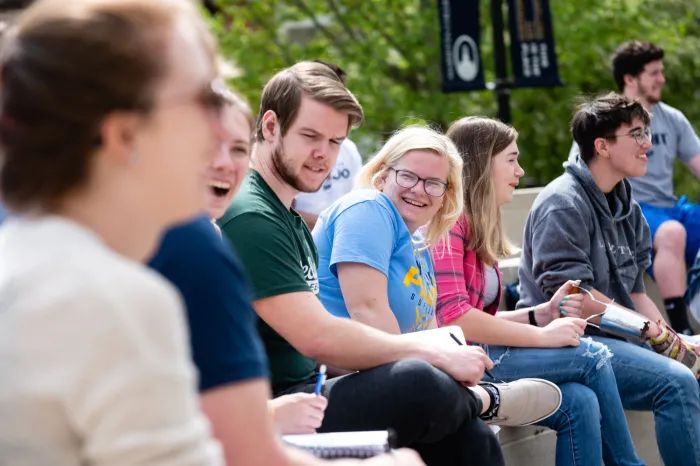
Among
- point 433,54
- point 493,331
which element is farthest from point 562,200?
point 433,54

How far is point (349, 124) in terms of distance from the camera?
141 inches

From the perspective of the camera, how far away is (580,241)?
5004mm

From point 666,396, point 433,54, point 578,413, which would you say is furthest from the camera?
point 433,54

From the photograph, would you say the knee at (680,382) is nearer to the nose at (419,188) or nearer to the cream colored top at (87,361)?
the nose at (419,188)

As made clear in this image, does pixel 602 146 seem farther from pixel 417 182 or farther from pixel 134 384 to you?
pixel 134 384

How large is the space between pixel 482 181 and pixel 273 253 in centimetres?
202

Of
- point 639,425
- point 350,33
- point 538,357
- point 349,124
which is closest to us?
point 349,124

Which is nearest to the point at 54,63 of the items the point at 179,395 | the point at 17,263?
the point at 17,263

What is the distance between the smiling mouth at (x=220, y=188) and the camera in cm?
287

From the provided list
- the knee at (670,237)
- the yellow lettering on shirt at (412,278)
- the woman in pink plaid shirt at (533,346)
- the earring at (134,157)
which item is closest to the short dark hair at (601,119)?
the woman in pink plaid shirt at (533,346)

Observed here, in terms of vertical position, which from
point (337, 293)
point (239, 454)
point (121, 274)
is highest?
point (121, 274)

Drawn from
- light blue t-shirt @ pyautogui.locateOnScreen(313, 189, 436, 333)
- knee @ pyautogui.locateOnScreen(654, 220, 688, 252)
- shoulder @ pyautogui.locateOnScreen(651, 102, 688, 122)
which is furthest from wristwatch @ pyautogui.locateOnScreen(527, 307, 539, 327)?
shoulder @ pyautogui.locateOnScreen(651, 102, 688, 122)

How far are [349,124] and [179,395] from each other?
2.46m

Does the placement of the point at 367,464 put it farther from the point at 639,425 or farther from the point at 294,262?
the point at 639,425
